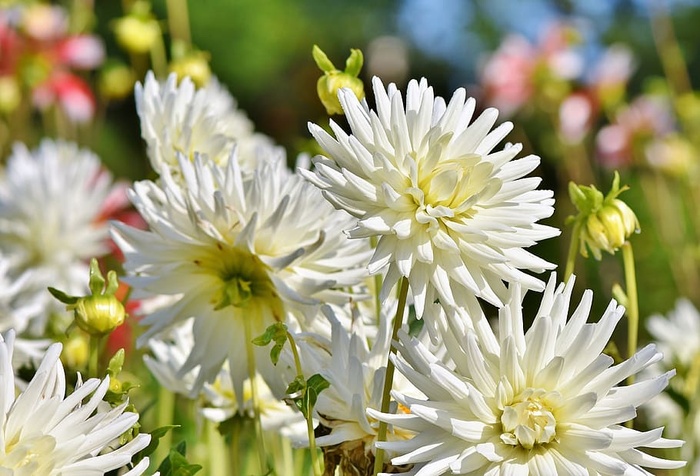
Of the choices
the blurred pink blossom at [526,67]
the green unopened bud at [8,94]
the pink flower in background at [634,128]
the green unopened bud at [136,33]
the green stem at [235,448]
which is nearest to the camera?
the green stem at [235,448]

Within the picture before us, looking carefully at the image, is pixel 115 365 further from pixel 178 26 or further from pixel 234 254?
pixel 178 26

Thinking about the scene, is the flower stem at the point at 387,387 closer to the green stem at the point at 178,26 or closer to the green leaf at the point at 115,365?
the green leaf at the point at 115,365

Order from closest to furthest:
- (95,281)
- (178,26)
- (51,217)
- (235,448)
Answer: (95,281)
(235,448)
(51,217)
(178,26)

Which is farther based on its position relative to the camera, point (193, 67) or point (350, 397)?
point (193, 67)

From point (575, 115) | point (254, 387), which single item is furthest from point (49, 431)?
point (575, 115)

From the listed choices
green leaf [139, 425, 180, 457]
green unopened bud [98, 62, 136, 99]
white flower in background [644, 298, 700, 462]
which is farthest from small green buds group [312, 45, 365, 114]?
green unopened bud [98, 62, 136, 99]

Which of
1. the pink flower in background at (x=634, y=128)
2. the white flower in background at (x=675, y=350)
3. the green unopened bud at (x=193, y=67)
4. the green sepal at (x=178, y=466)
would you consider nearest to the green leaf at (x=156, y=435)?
the green sepal at (x=178, y=466)

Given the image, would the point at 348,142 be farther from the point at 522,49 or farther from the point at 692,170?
the point at 522,49
